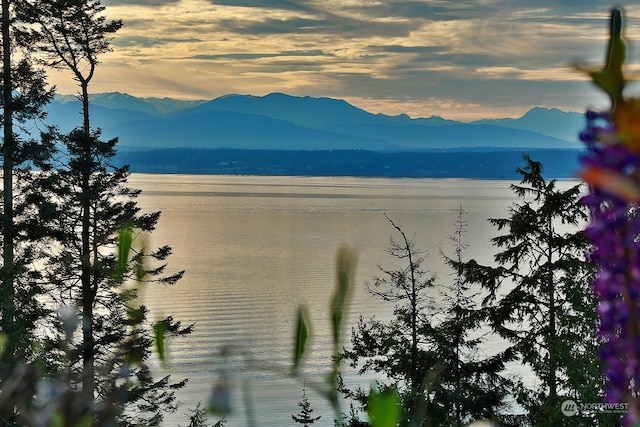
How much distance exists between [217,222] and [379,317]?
254 ft

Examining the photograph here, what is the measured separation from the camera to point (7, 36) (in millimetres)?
22406

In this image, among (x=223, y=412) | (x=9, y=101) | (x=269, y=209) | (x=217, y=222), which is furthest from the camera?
(x=269, y=209)

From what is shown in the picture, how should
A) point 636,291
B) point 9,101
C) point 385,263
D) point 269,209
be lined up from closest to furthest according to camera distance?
point 636,291 → point 9,101 → point 385,263 → point 269,209

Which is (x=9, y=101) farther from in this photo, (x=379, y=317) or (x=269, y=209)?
(x=269, y=209)

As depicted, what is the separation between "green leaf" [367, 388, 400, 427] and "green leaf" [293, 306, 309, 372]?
193 mm

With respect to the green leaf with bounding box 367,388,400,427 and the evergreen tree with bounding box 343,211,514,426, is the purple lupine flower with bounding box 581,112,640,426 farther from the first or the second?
the evergreen tree with bounding box 343,211,514,426

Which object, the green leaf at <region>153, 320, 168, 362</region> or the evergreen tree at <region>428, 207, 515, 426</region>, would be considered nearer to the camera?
the green leaf at <region>153, 320, 168, 362</region>

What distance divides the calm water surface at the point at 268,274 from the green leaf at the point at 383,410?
0.46 ft

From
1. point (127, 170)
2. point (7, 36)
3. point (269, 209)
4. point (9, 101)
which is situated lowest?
point (269, 209)

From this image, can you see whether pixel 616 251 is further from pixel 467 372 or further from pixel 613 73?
pixel 467 372

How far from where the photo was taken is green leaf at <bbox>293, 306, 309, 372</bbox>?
951mm

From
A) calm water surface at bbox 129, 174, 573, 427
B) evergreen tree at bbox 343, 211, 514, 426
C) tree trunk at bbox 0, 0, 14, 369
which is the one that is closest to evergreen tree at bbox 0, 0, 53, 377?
tree trunk at bbox 0, 0, 14, 369

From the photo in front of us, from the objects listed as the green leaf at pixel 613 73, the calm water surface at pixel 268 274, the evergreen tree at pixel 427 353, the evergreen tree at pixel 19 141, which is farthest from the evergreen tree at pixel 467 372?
the green leaf at pixel 613 73

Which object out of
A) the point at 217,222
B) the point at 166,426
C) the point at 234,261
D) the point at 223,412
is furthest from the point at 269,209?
the point at 223,412
